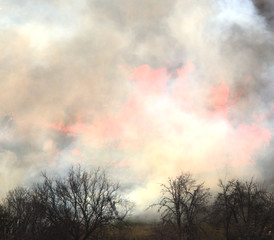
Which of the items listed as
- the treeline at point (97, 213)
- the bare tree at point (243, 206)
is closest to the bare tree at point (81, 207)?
the treeline at point (97, 213)

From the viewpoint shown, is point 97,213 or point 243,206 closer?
point 97,213

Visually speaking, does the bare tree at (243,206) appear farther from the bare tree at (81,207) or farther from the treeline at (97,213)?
the bare tree at (81,207)

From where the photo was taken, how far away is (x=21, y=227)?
109ft

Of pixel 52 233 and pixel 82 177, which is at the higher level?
pixel 82 177

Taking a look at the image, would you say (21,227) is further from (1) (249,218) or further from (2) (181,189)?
(1) (249,218)

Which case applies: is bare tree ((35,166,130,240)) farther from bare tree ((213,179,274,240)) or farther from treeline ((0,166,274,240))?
bare tree ((213,179,274,240))

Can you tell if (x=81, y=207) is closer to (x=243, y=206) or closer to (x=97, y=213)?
(x=97, y=213)

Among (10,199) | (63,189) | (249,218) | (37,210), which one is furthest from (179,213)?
(10,199)

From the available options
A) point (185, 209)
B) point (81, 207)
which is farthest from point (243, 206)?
point (81, 207)

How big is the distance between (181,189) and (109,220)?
1484 centimetres

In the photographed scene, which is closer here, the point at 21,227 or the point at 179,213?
the point at 21,227

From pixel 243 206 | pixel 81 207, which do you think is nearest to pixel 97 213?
pixel 81 207

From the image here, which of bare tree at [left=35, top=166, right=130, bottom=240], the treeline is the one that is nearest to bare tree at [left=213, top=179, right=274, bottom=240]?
the treeline

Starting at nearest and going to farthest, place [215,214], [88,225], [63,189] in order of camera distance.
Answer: [88,225] → [63,189] → [215,214]
